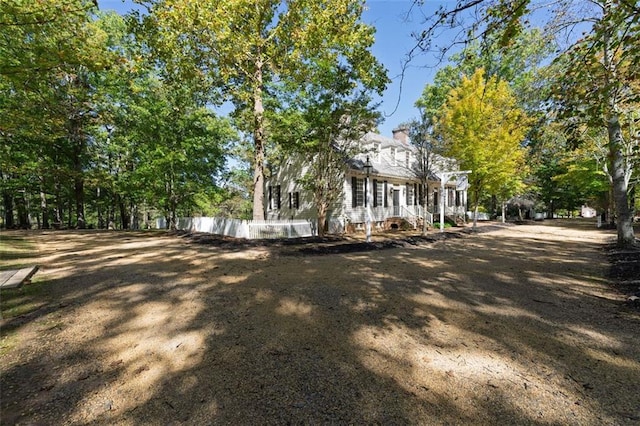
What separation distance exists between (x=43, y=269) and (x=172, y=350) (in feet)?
21.8

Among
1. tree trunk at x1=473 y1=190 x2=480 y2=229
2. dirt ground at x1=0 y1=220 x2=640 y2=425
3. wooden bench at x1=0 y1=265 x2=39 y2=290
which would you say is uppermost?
tree trunk at x1=473 y1=190 x2=480 y2=229

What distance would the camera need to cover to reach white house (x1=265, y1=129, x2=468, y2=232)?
687 inches

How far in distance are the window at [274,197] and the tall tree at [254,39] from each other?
256 inches

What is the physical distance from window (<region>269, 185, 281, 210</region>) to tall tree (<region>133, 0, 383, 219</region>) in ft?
21.3

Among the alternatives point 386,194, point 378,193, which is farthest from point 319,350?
point 386,194

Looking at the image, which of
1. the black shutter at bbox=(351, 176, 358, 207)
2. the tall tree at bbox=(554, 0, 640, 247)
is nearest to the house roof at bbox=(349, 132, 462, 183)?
the black shutter at bbox=(351, 176, 358, 207)

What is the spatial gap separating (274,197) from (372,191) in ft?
23.8

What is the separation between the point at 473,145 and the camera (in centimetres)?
1784

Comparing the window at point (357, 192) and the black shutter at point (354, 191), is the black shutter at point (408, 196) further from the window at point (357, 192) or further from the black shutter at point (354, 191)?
the black shutter at point (354, 191)

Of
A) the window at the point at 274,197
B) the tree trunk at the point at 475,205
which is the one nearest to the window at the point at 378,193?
the tree trunk at the point at 475,205

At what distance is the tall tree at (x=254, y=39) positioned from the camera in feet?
33.8

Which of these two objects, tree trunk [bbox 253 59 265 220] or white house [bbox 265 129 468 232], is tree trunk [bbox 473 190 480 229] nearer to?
white house [bbox 265 129 468 232]

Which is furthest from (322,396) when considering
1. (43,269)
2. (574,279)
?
(43,269)

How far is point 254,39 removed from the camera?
11336mm
